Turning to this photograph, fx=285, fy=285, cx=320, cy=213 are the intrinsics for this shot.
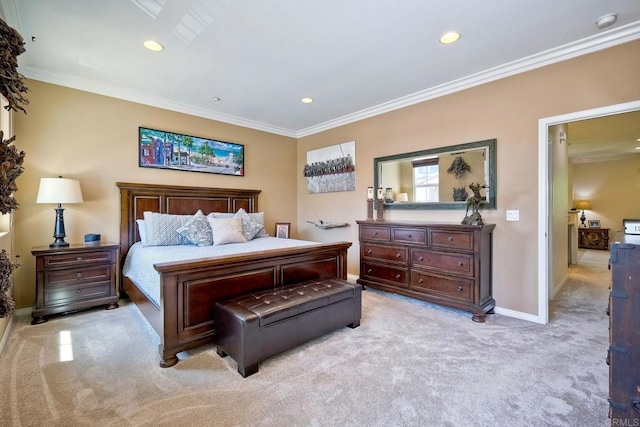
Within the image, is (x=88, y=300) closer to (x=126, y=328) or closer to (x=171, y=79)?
(x=126, y=328)

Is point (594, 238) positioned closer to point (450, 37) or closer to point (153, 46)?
point (450, 37)

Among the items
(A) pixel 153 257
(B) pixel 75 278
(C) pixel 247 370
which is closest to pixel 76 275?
(B) pixel 75 278

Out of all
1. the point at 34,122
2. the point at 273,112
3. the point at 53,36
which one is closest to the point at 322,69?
the point at 273,112

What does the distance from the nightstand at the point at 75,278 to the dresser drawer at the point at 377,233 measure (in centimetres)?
311

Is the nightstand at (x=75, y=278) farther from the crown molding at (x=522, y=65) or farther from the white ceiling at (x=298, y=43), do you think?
the crown molding at (x=522, y=65)

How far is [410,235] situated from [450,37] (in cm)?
211

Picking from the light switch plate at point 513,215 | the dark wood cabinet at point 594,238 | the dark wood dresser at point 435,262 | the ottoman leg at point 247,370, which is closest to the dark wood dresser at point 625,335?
the dark wood dresser at point 435,262

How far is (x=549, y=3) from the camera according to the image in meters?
2.15

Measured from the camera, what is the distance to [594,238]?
7.91 m

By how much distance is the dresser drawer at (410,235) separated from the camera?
344cm

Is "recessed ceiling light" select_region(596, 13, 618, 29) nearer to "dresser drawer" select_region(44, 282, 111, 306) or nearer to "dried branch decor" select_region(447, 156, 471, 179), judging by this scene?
"dried branch decor" select_region(447, 156, 471, 179)

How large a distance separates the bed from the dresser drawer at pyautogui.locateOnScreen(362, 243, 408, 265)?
0.71 meters

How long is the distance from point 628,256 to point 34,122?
517 cm

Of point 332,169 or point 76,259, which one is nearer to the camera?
point 76,259
